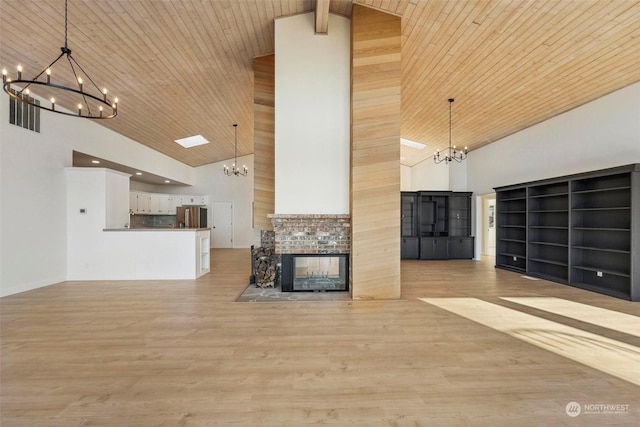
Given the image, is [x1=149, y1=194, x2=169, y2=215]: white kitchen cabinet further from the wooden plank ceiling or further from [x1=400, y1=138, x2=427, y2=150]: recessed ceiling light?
[x1=400, y1=138, x2=427, y2=150]: recessed ceiling light

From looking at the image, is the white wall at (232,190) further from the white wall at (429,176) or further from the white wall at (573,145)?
the white wall at (573,145)

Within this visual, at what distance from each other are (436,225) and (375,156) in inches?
222

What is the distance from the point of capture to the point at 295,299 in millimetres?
4438

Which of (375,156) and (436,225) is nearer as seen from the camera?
(375,156)

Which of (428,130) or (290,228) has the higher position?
(428,130)

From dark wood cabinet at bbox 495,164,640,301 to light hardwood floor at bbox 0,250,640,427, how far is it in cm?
95

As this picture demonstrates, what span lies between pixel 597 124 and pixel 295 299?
5.99 metres

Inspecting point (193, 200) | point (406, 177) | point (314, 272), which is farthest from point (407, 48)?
point (193, 200)

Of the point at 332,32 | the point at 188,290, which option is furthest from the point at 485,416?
the point at 332,32

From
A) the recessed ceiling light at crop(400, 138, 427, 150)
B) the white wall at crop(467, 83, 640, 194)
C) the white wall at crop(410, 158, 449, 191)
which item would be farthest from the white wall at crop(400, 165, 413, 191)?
the white wall at crop(467, 83, 640, 194)

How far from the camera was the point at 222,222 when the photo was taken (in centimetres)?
1202

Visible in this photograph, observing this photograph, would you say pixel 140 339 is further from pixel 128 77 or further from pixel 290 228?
pixel 128 77

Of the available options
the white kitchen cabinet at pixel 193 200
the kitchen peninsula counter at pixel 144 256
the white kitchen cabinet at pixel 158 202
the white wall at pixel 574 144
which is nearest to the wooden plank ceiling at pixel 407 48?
the white wall at pixel 574 144

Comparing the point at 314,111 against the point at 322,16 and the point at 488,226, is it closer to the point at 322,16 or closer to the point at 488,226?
the point at 322,16
